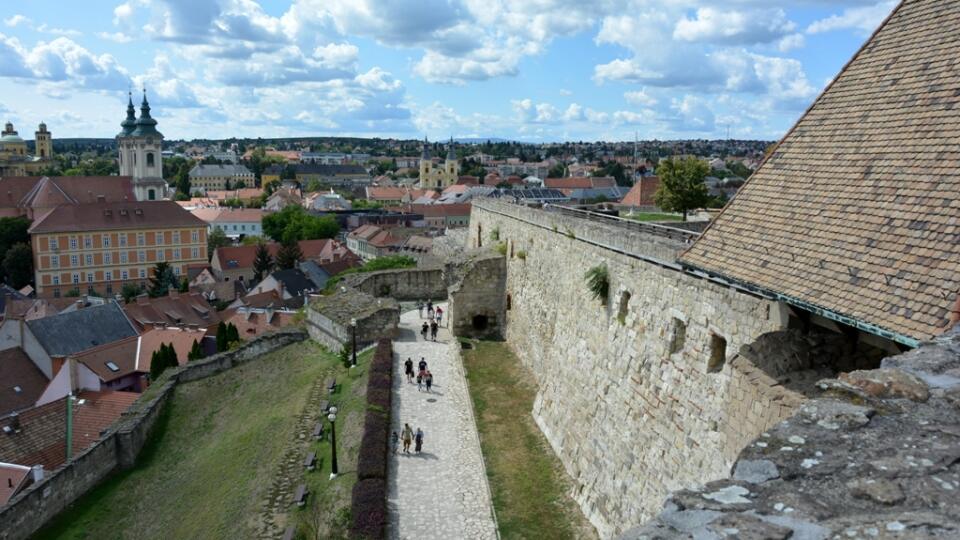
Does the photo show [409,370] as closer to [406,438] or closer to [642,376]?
[406,438]

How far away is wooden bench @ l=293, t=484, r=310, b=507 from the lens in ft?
48.7

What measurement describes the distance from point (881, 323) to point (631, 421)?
6.95 m

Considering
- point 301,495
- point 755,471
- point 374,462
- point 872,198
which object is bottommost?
point 301,495

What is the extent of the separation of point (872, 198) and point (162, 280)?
238 ft

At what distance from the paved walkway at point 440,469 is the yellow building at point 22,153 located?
170436 millimetres

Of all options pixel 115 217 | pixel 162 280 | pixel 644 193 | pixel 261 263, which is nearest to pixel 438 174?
pixel 261 263

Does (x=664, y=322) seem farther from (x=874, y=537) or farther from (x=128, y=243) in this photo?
(x=128, y=243)

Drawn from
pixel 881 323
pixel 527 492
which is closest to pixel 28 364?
pixel 527 492

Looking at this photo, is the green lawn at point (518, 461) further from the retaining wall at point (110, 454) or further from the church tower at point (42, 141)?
the church tower at point (42, 141)

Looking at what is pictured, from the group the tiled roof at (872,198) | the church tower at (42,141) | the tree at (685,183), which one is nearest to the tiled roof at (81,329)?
the tree at (685,183)

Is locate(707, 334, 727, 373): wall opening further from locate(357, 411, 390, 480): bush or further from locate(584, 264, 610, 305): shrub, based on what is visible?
locate(357, 411, 390, 480): bush

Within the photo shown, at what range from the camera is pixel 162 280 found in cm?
7081

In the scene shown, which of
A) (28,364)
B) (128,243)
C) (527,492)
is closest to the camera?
(527,492)

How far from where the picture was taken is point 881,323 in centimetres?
582
